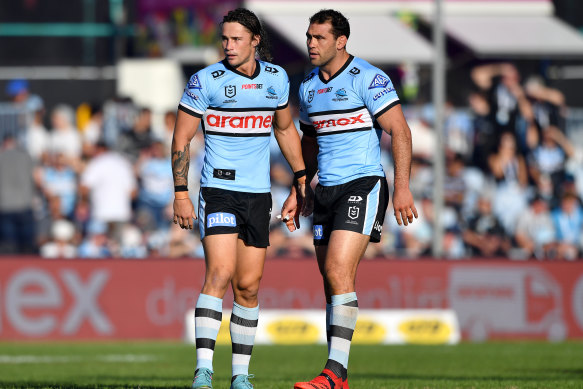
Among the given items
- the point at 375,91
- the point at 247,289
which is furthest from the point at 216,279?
the point at 375,91

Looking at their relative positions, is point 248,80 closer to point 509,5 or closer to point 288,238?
point 288,238

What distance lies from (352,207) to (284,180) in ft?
35.9

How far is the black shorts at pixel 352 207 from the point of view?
9.78 meters

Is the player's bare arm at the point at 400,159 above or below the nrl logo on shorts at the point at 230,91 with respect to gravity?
below

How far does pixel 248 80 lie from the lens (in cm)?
969

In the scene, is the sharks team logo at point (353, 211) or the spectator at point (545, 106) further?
the spectator at point (545, 106)

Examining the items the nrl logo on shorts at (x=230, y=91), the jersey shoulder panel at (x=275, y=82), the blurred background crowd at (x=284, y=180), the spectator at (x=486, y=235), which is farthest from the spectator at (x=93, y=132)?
the nrl logo on shorts at (x=230, y=91)

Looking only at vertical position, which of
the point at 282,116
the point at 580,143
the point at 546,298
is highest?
the point at 282,116

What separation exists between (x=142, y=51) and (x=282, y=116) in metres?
17.9

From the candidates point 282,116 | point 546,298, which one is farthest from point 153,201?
point 282,116

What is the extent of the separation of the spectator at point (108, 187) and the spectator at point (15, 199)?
36.1 inches

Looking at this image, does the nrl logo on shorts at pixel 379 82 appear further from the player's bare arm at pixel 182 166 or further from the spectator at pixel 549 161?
the spectator at pixel 549 161

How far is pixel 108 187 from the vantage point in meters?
19.6

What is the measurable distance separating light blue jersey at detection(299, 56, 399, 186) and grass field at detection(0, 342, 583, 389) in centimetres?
201
